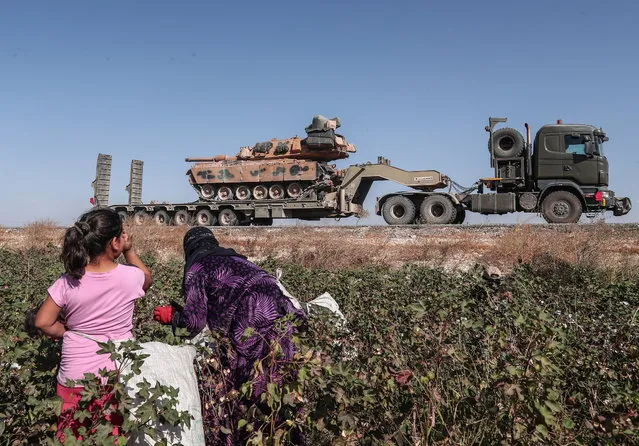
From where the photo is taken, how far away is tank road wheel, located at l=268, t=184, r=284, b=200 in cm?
2223

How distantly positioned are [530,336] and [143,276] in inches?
73.4

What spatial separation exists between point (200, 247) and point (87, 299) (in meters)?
0.93

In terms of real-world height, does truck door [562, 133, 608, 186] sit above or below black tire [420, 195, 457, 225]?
above

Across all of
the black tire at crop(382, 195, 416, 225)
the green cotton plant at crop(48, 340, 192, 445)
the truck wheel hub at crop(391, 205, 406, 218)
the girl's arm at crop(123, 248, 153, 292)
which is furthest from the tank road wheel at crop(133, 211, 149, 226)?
the green cotton plant at crop(48, 340, 192, 445)

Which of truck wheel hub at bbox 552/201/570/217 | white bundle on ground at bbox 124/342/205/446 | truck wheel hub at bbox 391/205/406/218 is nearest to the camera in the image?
white bundle on ground at bbox 124/342/205/446

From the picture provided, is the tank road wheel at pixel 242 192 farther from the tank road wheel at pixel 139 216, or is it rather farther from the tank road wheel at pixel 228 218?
the tank road wheel at pixel 139 216

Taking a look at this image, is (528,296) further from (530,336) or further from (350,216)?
(350,216)

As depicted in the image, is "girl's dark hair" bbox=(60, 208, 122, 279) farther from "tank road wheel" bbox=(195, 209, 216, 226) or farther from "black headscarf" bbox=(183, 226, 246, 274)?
"tank road wheel" bbox=(195, 209, 216, 226)

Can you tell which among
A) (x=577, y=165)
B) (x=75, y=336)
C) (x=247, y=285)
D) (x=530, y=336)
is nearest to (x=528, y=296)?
(x=530, y=336)

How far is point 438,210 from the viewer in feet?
60.6

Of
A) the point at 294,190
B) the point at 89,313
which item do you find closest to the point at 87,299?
the point at 89,313

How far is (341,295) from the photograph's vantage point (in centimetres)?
595

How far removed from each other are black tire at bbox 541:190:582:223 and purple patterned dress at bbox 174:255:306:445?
48.9 feet

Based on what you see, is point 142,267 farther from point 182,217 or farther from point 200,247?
point 182,217
